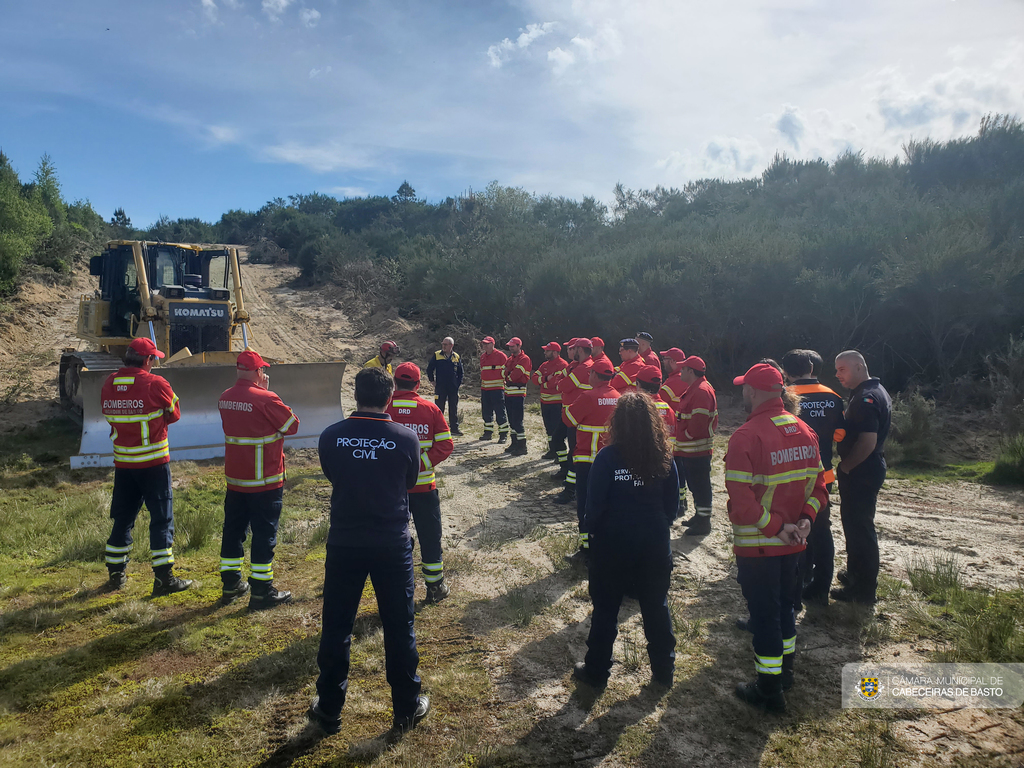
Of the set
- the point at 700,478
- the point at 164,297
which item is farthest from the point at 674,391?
the point at 164,297

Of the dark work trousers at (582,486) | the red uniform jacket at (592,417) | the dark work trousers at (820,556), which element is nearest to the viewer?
the dark work trousers at (820,556)

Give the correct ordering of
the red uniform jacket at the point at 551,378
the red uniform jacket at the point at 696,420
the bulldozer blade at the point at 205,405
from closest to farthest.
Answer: the red uniform jacket at the point at 696,420
the bulldozer blade at the point at 205,405
the red uniform jacket at the point at 551,378

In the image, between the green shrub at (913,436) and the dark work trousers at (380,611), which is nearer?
the dark work trousers at (380,611)

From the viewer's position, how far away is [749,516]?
11.1 feet

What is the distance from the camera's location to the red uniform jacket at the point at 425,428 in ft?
14.8

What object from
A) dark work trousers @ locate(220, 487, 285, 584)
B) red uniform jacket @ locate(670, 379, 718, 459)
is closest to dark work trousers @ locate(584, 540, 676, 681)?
dark work trousers @ locate(220, 487, 285, 584)

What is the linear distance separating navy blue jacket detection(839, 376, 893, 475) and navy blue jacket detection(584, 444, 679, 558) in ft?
6.96

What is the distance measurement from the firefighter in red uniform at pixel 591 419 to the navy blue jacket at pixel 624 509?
1.75 metres

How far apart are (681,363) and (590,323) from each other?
1164 cm

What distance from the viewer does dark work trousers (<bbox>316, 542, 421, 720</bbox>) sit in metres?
3.06

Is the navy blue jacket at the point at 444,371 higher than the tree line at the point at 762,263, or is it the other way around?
the tree line at the point at 762,263

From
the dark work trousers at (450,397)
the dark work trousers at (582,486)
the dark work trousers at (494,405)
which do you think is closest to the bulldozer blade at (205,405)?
the dark work trousers at (450,397)

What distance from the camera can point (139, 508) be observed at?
4793mm

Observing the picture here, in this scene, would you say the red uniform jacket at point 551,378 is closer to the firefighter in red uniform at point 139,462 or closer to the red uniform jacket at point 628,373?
the red uniform jacket at point 628,373
